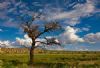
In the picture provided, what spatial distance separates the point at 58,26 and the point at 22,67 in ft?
65.6

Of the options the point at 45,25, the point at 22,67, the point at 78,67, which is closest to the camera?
the point at 22,67

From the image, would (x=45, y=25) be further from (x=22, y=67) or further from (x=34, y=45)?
(x=22, y=67)

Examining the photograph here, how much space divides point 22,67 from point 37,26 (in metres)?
20.4

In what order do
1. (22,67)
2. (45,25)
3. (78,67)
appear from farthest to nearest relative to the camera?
(45,25)
(78,67)
(22,67)

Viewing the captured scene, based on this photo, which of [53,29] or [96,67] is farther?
[53,29]

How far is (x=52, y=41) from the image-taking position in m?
51.8

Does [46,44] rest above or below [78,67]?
above

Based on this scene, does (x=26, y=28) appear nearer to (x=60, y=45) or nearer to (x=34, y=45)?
(x=34, y=45)

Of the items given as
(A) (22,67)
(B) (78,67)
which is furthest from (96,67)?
(A) (22,67)

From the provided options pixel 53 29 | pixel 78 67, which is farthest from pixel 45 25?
pixel 78 67

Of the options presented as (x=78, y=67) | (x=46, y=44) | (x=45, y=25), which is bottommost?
(x=78, y=67)

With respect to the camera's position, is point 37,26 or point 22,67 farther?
point 37,26

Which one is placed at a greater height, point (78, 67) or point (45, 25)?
point (45, 25)

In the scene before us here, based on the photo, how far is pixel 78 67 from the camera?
3512cm
